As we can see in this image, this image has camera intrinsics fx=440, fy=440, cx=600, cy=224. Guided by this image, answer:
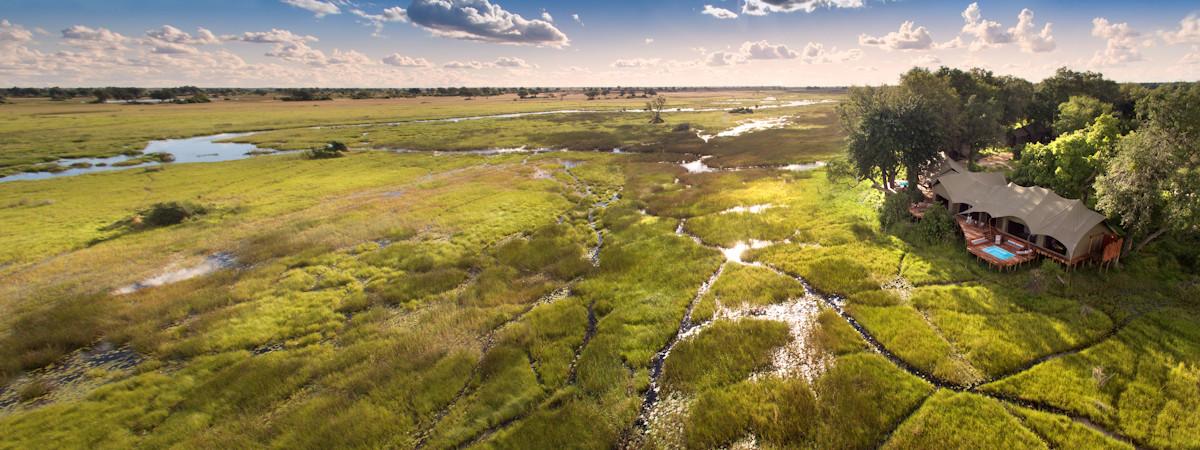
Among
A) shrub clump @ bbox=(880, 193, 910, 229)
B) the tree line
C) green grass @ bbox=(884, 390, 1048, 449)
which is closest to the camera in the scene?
green grass @ bbox=(884, 390, 1048, 449)

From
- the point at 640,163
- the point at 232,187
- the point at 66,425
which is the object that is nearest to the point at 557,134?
the point at 640,163

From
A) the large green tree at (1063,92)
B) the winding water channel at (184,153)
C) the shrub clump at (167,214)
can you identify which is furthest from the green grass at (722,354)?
the large green tree at (1063,92)

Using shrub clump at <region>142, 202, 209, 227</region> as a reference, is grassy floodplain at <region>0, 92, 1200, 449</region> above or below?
below

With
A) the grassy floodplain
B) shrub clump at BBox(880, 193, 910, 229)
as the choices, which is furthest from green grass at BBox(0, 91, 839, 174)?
shrub clump at BBox(880, 193, 910, 229)

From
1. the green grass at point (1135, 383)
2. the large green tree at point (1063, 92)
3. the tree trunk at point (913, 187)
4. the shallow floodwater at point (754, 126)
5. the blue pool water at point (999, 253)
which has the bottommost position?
the green grass at point (1135, 383)

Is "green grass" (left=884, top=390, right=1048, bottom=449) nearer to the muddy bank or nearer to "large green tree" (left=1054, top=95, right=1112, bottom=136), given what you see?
the muddy bank

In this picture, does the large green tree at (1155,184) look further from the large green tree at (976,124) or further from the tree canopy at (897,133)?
the large green tree at (976,124)

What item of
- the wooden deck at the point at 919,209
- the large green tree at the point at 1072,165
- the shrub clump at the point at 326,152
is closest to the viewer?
the large green tree at the point at 1072,165
